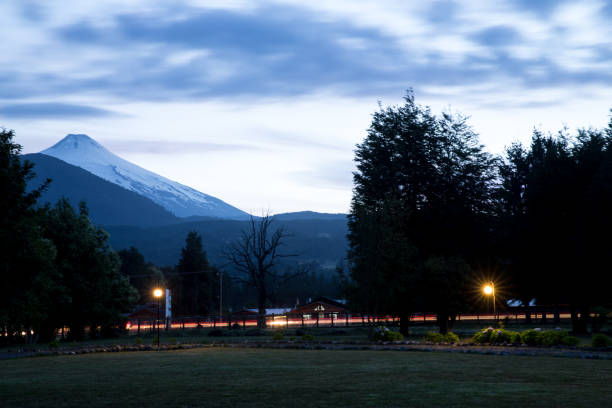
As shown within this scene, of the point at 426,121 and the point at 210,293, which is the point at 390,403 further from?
the point at 210,293

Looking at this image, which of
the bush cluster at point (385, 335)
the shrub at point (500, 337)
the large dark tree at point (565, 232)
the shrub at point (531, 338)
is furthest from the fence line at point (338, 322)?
the shrub at point (531, 338)

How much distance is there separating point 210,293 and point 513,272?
77.4 metres

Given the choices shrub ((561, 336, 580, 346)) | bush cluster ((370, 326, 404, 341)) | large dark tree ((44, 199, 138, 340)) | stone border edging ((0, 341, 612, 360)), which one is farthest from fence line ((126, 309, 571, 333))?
shrub ((561, 336, 580, 346))

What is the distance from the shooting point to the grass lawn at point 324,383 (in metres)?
12.9

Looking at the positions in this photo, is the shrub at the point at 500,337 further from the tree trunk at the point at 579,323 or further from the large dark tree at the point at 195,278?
the large dark tree at the point at 195,278

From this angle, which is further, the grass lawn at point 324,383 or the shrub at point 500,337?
the shrub at point 500,337

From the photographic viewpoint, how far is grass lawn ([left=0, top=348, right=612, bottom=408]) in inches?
508

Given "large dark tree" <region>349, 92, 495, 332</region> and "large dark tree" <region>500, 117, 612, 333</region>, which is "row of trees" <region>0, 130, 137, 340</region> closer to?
"large dark tree" <region>349, 92, 495, 332</region>

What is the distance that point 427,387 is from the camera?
48.2 feet

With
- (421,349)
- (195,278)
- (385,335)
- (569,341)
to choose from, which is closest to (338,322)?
(195,278)

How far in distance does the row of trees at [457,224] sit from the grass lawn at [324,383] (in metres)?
18.2

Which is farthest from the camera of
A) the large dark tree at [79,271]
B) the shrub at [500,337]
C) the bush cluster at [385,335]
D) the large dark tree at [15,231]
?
the large dark tree at [79,271]

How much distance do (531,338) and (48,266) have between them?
28.2 meters

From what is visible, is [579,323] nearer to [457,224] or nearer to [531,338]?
[457,224]
